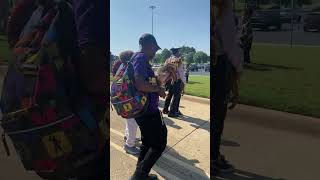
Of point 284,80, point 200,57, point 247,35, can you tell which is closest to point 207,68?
point 200,57

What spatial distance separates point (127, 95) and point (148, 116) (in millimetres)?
167

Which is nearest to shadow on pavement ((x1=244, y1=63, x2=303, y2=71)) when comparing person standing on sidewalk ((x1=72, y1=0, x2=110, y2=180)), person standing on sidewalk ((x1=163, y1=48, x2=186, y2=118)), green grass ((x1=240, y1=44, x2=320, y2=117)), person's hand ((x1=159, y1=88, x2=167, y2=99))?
green grass ((x1=240, y1=44, x2=320, y2=117))

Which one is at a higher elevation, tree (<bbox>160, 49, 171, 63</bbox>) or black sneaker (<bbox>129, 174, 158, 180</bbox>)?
tree (<bbox>160, 49, 171, 63</bbox>)

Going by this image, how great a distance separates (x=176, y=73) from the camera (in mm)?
2508

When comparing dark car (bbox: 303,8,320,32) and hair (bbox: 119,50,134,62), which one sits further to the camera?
hair (bbox: 119,50,134,62)

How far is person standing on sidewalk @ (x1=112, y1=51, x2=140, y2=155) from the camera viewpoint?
2528 millimetres

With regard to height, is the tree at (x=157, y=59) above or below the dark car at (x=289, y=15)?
below

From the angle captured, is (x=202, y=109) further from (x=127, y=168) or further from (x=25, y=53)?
(x=25, y=53)

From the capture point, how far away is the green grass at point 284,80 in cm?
239

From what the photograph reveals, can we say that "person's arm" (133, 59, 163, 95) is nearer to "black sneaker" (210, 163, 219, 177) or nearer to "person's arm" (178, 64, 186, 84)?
"person's arm" (178, 64, 186, 84)

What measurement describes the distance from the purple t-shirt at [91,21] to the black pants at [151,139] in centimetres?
48

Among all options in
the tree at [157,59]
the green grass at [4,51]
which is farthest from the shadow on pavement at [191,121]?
the green grass at [4,51]

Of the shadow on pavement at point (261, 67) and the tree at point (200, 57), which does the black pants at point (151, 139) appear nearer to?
the tree at point (200, 57)

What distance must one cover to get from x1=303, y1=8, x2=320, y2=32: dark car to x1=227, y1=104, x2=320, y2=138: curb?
1.48 feet
